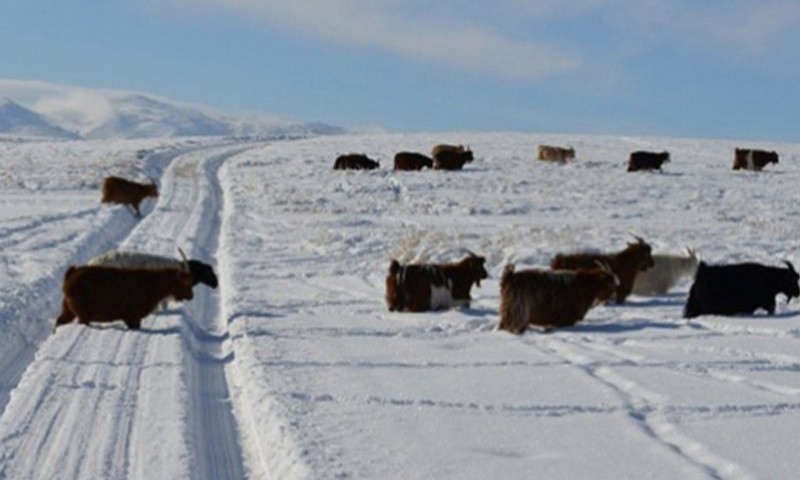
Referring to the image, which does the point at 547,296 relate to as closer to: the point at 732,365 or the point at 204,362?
the point at 732,365

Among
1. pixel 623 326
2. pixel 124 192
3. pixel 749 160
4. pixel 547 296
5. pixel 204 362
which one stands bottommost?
pixel 204 362

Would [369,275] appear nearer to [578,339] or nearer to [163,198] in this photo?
[578,339]

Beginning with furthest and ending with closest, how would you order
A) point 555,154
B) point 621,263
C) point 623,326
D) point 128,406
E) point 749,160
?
point 555,154 < point 749,160 < point 621,263 < point 623,326 < point 128,406

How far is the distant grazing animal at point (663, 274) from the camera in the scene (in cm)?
1504

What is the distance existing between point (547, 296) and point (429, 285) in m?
1.86

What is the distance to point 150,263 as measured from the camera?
44.5 ft

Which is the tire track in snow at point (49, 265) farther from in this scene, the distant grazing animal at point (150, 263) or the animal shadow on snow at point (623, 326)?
the animal shadow on snow at point (623, 326)

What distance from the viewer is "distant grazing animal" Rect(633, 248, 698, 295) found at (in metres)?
15.0

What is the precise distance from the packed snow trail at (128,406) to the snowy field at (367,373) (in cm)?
2

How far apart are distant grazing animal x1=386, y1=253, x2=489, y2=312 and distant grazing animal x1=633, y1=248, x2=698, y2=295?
2.64 m

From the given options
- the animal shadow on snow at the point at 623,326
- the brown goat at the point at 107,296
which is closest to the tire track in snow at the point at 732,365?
the animal shadow on snow at the point at 623,326

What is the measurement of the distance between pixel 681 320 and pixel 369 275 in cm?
596

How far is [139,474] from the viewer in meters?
6.60

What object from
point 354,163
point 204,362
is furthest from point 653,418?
point 354,163
